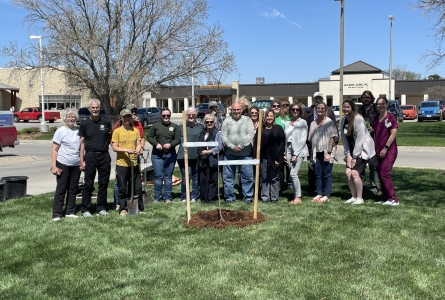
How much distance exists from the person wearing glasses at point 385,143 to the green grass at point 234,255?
502 mm

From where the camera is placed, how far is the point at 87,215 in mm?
7855

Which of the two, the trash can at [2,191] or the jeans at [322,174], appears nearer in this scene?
the jeans at [322,174]

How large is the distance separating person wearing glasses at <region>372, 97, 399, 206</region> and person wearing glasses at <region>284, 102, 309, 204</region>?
129 centimetres

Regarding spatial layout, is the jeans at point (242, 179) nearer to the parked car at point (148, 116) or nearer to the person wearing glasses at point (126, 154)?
the person wearing glasses at point (126, 154)

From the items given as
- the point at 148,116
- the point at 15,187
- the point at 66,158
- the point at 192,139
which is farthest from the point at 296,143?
the point at 148,116

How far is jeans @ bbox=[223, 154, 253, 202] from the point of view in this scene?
335 inches

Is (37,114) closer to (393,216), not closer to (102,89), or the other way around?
(102,89)

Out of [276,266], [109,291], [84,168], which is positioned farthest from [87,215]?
[276,266]

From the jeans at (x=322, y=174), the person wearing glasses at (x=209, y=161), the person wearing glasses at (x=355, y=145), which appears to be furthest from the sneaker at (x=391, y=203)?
the person wearing glasses at (x=209, y=161)

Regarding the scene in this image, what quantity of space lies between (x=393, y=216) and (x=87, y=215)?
5038 millimetres

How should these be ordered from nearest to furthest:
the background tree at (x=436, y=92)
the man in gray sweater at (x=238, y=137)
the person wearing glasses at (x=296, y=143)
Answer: the man in gray sweater at (x=238, y=137)
the person wearing glasses at (x=296, y=143)
the background tree at (x=436, y=92)

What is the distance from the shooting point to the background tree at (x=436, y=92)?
58322mm

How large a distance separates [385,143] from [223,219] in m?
3.20

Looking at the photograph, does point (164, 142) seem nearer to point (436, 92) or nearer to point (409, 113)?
point (409, 113)
